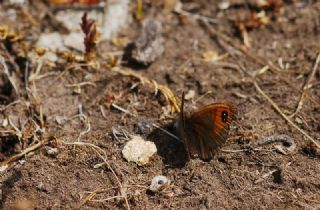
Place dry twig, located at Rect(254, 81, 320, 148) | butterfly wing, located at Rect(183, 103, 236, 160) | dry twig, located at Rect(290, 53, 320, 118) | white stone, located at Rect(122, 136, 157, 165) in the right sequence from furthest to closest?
dry twig, located at Rect(290, 53, 320, 118) → dry twig, located at Rect(254, 81, 320, 148) → white stone, located at Rect(122, 136, 157, 165) → butterfly wing, located at Rect(183, 103, 236, 160)

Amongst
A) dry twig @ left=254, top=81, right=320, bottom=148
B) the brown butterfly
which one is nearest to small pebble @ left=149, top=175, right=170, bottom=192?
the brown butterfly

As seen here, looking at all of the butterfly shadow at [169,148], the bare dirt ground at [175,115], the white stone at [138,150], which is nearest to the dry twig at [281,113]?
the bare dirt ground at [175,115]

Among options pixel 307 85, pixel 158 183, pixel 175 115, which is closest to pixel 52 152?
pixel 158 183

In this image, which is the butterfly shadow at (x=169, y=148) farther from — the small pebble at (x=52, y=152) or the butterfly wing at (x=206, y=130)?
the small pebble at (x=52, y=152)

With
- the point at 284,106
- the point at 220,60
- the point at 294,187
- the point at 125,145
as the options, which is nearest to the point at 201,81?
the point at 220,60

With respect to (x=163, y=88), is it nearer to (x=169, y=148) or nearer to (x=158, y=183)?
(x=169, y=148)

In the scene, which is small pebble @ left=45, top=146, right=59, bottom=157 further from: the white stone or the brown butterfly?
the brown butterfly
